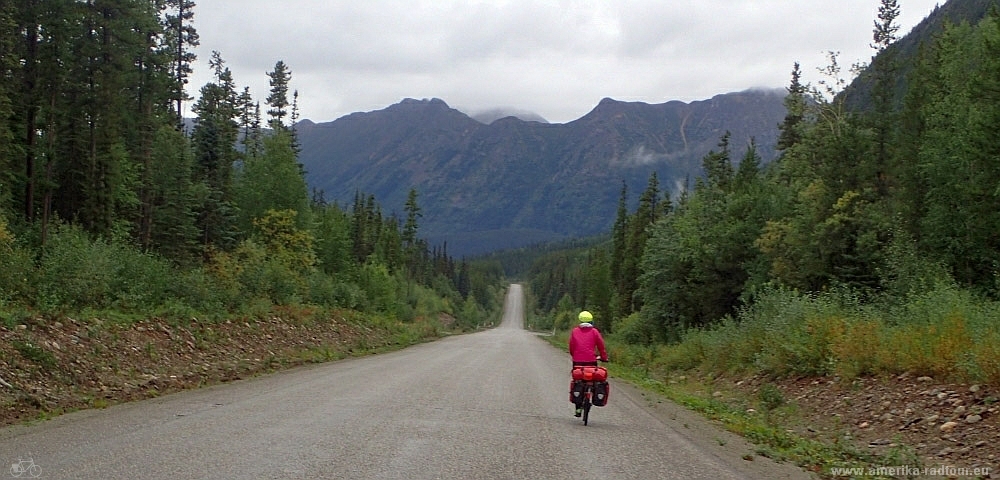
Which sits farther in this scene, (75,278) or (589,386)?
(75,278)

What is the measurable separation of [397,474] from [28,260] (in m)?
13.9

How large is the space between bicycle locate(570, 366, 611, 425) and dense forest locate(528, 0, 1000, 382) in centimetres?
523

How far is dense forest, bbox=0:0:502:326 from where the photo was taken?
1903 centimetres

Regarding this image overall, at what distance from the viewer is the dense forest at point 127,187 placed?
19.0m

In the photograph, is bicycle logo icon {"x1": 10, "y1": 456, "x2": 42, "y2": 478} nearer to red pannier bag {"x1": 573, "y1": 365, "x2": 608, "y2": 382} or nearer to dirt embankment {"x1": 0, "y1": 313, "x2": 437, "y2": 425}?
Answer: dirt embankment {"x1": 0, "y1": 313, "x2": 437, "y2": 425}

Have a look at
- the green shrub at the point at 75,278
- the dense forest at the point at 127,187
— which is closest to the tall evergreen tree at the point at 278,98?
the dense forest at the point at 127,187

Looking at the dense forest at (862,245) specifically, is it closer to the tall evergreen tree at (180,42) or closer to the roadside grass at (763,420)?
the roadside grass at (763,420)

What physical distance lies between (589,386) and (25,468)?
801cm

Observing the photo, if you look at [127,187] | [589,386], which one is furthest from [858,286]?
[127,187]

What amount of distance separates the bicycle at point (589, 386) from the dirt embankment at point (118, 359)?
26.2ft

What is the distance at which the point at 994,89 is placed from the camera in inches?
882

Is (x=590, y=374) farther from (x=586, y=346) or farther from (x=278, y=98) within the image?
(x=278, y=98)

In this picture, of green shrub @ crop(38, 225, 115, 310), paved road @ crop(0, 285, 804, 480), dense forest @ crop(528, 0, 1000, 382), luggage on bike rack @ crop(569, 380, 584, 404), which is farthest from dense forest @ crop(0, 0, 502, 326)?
dense forest @ crop(528, 0, 1000, 382)

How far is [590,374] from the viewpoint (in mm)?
12211
